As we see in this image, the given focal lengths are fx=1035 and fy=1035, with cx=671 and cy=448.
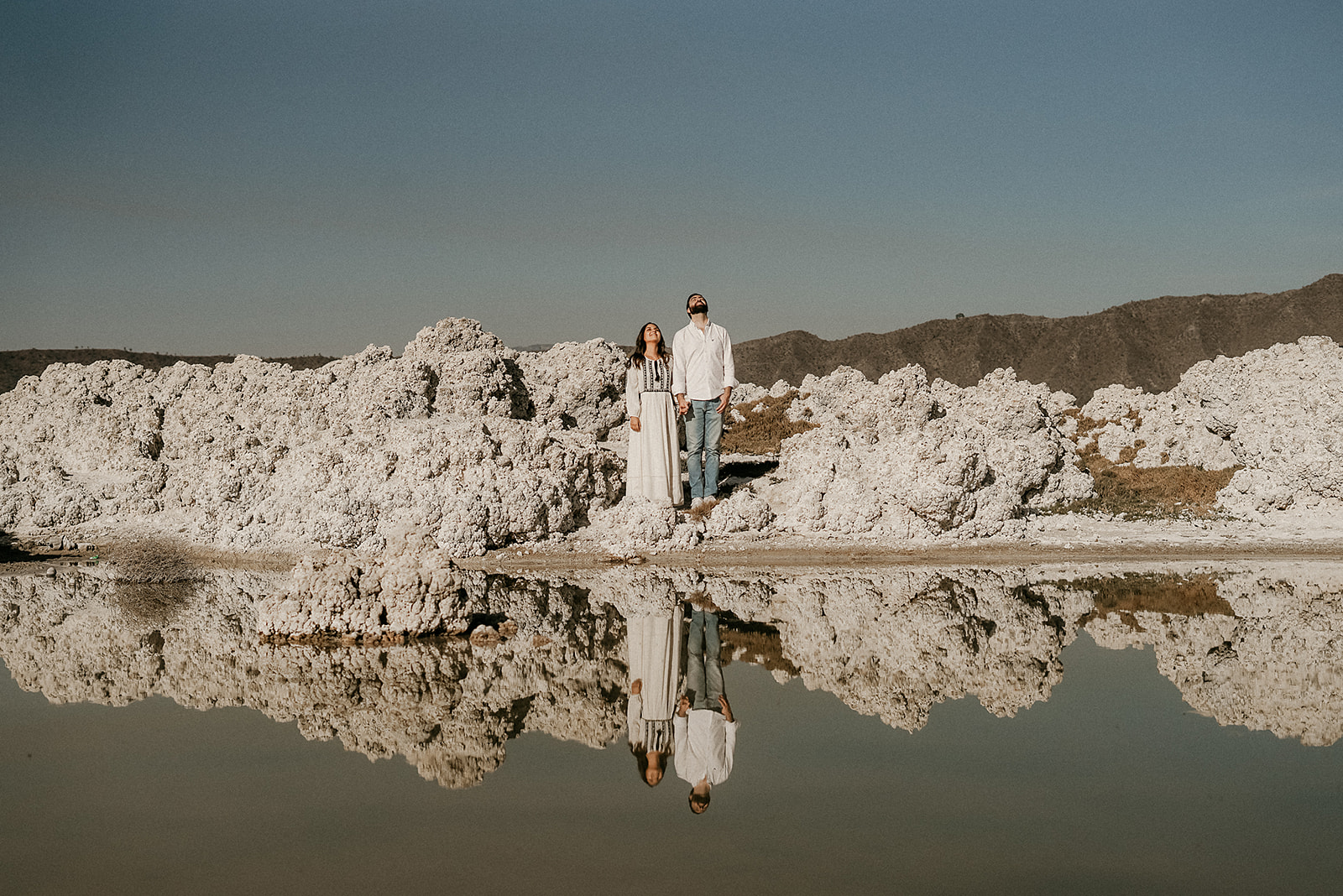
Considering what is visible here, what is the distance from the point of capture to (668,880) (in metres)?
2.85

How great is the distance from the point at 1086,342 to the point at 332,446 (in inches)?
1568

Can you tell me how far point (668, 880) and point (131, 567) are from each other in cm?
683

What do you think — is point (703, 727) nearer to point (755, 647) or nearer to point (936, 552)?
point (755, 647)

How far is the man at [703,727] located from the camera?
12.1ft

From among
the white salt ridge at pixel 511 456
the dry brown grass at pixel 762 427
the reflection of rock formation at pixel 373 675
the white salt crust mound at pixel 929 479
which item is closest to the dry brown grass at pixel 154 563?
the white salt ridge at pixel 511 456

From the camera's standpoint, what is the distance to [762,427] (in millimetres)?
18250

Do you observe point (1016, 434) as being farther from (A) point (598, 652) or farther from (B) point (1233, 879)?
(B) point (1233, 879)

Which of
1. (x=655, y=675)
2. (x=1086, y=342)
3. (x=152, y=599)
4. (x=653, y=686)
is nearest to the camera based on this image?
(x=653, y=686)

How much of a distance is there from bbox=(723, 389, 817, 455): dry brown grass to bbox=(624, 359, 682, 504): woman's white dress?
429 centimetres

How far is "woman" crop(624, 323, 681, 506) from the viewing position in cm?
905

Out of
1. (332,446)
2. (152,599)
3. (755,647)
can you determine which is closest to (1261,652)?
(755,647)

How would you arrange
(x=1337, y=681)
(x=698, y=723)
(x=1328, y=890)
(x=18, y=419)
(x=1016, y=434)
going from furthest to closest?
(x=18, y=419)
(x=1016, y=434)
(x=1337, y=681)
(x=698, y=723)
(x=1328, y=890)

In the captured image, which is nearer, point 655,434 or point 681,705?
point 681,705

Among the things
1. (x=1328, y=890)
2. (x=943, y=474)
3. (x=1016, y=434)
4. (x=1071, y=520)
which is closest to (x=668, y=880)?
(x=1328, y=890)
